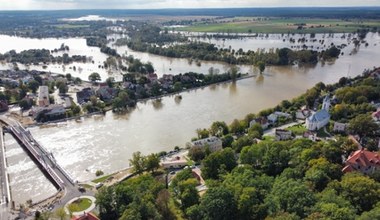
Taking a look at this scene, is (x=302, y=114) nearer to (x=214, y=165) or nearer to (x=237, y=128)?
(x=237, y=128)

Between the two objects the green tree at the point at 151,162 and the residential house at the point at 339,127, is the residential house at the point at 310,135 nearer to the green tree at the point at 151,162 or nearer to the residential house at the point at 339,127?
the residential house at the point at 339,127

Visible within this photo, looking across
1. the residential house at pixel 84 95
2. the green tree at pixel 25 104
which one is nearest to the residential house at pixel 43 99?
the green tree at pixel 25 104

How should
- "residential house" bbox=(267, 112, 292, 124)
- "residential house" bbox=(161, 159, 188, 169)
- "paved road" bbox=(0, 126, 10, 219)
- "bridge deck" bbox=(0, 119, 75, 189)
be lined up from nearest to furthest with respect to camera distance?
"paved road" bbox=(0, 126, 10, 219), "bridge deck" bbox=(0, 119, 75, 189), "residential house" bbox=(161, 159, 188, 169), "residential house" bbox=(267, 112, 292, 124)

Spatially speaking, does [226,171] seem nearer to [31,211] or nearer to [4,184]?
[31,211]

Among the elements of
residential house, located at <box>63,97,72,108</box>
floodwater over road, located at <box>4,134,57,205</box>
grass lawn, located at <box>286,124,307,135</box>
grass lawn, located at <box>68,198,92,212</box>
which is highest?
residential house, located at <box>63,97,72,108</box>

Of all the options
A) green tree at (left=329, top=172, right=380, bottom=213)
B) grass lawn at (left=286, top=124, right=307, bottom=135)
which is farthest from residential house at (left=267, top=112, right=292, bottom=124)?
green tree at (left=329, top=172, right=380, bottom=213)

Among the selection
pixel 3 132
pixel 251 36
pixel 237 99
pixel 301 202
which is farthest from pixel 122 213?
pixel 251 36

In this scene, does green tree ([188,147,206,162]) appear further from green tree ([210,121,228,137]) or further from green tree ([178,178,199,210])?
green tree ([178,178,199,210])
